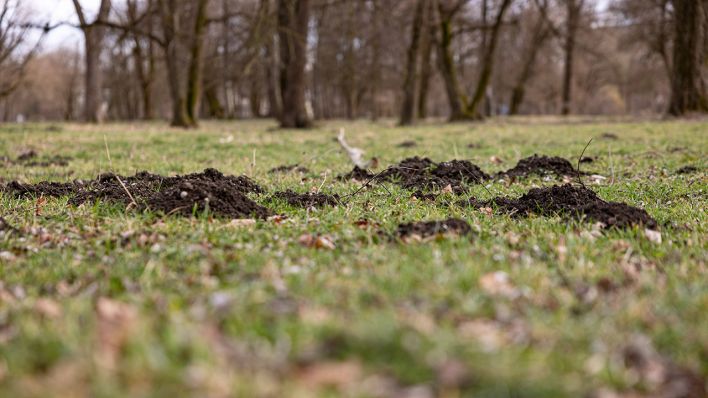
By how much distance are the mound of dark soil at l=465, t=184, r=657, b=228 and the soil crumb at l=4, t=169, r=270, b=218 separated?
2.38 m

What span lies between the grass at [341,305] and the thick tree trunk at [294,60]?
17175 mm

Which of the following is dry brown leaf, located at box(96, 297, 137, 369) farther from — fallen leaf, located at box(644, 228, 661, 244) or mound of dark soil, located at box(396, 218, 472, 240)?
fallen leaf, located at box(644, 228, 661, 244)

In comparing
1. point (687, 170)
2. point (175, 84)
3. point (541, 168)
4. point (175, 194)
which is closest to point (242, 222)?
point (175, 194)

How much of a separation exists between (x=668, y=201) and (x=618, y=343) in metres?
4.24

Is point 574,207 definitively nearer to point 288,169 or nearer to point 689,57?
point 288,169

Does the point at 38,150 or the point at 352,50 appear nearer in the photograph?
the point at 38,150

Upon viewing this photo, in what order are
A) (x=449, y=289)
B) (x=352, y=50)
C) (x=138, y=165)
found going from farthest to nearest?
1. (x=352, y=50)
2. (x=138, y=165)
3. (x=449, y=289)

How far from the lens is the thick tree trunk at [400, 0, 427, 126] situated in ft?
77.8

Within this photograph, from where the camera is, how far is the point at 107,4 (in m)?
23.2

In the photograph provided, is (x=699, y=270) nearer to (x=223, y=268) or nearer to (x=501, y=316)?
(x=501, y=316)

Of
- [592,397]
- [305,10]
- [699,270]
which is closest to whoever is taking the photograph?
[592,397]

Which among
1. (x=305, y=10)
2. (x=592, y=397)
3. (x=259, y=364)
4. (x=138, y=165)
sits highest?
(x=305, y=10)

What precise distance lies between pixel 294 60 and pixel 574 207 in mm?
18175

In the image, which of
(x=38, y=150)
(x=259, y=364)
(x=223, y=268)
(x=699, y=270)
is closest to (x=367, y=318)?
(x=259, y=364)
